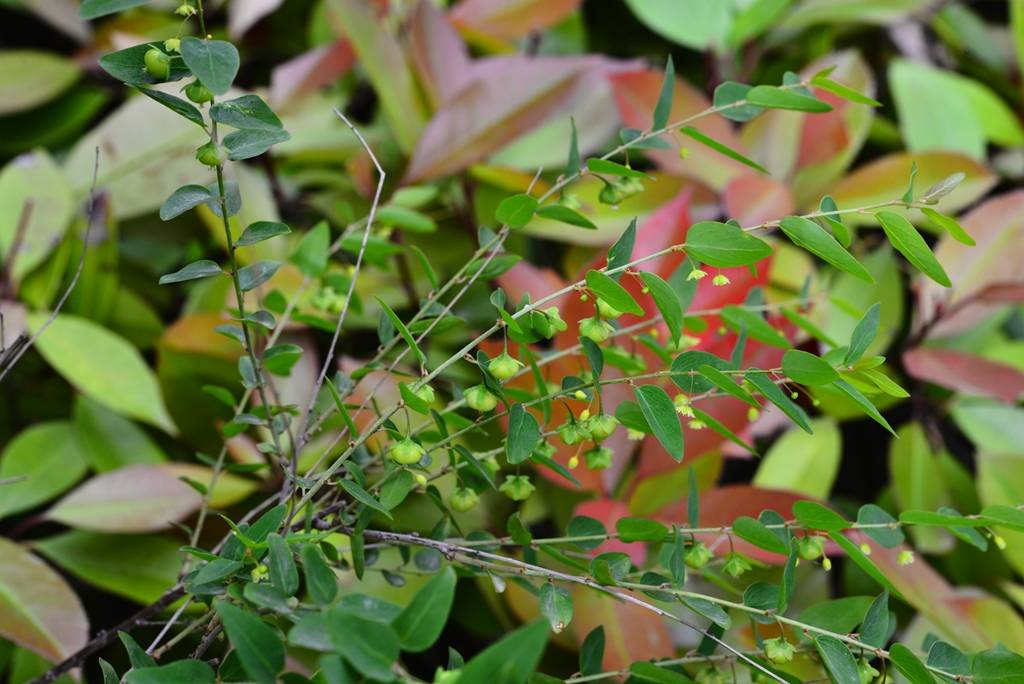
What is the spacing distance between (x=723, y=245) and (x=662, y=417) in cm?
8

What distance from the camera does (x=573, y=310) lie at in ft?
2.13

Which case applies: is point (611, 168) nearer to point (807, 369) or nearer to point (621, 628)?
point (807, 369)

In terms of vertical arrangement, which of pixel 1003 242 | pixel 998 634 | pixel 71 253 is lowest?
pixel 998 634

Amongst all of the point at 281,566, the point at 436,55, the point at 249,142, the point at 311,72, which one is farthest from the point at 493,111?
the point at 281,566

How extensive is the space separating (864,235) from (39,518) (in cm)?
77

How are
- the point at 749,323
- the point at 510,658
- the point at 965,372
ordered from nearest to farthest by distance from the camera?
the point at 510,658 < the point at 749,323 < the point at 965,372

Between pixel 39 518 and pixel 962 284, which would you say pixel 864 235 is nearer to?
pixel 962 284

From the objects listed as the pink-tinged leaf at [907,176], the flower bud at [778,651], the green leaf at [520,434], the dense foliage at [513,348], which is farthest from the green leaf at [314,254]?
the pink-tinged leaf at [907,176]

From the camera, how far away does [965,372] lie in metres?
0.74

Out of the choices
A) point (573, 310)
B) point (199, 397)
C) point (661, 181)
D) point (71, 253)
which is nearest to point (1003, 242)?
point (661, 181)

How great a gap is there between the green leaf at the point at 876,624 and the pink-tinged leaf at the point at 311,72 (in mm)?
679

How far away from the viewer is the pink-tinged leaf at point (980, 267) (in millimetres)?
798

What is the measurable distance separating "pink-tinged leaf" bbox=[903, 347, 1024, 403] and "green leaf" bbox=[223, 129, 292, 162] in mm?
A: 577

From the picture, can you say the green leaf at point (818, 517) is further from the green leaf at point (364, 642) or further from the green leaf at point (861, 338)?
the green leaf at point (364, 642)
